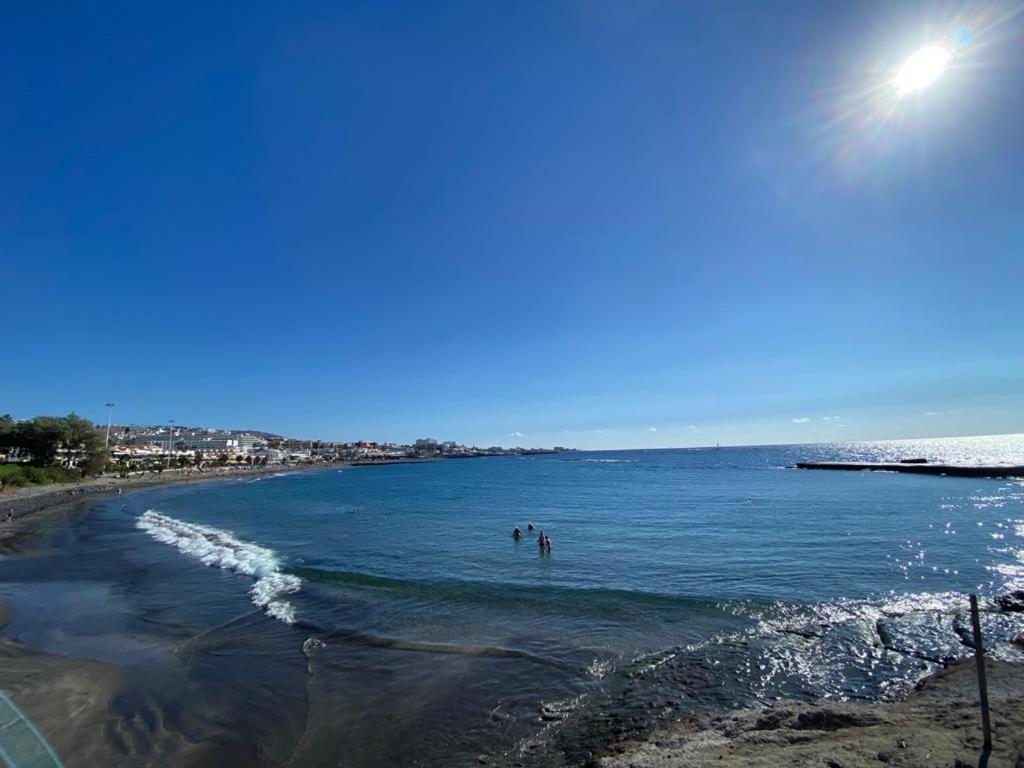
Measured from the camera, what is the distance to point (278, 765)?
7.25 m

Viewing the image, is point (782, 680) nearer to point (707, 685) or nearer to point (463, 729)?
point (707, 685)

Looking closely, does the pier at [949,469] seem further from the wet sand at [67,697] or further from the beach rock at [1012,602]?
the wet sand at [67,697]

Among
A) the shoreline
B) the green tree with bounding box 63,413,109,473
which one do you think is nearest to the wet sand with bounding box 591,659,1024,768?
the shoreline

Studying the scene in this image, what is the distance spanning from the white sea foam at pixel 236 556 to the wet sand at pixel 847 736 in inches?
448

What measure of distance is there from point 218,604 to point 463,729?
1159 centimetres

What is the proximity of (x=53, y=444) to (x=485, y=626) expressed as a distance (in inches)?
3667

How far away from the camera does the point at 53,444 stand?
245 ft

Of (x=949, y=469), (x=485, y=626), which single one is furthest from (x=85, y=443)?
(x=949, y=469)

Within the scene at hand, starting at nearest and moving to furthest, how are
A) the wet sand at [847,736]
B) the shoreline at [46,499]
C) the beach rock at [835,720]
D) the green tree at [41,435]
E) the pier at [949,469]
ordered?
the wet sand at [847,736] < the beach rock at [835,720] < the shoreline at [46,499] < the pier at [949,469] < the green tree at [41,435]

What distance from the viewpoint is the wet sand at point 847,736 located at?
5.89 m

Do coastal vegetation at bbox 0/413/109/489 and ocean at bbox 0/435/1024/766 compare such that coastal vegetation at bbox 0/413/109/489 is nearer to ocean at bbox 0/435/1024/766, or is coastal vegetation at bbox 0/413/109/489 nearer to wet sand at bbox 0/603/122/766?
ocean at bbox 0/435/1024/766

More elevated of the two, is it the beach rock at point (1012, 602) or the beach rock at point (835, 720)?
the beach rock at point (835, 720)

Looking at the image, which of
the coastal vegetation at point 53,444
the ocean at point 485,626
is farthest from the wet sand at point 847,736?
the coastal vegetation at point 53,444

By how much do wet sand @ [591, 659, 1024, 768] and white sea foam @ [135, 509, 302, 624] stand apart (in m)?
11.4
